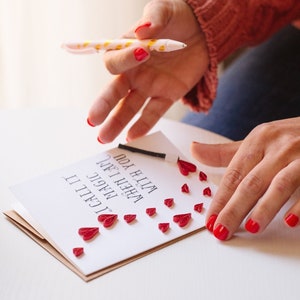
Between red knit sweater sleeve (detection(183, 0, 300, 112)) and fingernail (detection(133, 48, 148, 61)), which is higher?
fingernail (detection(133, 48, 148, 61))

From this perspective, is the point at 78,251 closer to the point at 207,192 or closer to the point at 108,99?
the point at 207,192

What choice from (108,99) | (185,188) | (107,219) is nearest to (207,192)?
(185,188)

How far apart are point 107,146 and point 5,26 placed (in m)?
0.70

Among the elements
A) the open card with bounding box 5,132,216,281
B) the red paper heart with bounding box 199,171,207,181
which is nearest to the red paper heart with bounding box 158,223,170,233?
the open card with bounding box 5,132,216,281

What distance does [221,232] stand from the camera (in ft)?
2.12

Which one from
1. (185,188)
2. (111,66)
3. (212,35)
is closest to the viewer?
(185,188)

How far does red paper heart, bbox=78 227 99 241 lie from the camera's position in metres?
0.63

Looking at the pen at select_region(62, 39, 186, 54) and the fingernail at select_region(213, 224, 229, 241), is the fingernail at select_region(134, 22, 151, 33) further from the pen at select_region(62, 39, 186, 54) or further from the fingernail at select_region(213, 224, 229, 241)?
the fingernail at select_region(213, 224, 229, 241)

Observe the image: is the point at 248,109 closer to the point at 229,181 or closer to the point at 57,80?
the point at 229,181

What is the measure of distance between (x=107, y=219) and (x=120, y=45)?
277 mm

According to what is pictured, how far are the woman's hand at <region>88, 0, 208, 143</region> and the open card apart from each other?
96mm

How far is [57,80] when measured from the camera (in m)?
1.52

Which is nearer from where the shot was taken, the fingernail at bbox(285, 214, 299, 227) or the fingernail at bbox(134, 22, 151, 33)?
the fingernail at bbox(285, 214, 299, 227)

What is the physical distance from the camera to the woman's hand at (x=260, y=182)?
0.65m
